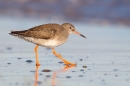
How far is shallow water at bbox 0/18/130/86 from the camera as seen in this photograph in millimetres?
7977

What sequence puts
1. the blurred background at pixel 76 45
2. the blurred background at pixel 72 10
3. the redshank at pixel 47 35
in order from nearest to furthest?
1. the blurred background at pixel 76 45
2. the redshank at pixel 47 35
3. the blurred background at pixel 72 10

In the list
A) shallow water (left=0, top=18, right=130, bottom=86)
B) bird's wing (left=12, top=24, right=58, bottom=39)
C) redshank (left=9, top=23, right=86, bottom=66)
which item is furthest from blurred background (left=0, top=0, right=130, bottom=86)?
bird's wing (left=12, top=24, right=58, bottom=39)

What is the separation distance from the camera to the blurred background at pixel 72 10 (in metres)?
17.9

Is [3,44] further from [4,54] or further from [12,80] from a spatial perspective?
[12,80]

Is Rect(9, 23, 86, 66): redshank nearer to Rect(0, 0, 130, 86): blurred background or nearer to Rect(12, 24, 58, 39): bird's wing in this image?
Rect(12, 24, 58, 39): bird's wing

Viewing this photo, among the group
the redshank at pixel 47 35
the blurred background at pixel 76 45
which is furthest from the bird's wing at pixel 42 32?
the blurred background at pixel 76 45

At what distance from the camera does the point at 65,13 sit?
1906 cm

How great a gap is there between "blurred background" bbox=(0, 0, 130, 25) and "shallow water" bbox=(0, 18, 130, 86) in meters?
3.06

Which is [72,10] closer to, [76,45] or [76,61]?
[76,45]

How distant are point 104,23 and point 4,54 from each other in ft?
23.3

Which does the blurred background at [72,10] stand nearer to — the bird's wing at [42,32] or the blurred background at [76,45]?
the blurred background at [76,45]

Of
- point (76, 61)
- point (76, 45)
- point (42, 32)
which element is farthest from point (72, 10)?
point (76, 61)

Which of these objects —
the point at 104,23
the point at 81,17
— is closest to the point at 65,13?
the point at 81,17

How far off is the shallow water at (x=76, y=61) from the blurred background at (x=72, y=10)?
3.06 meters
